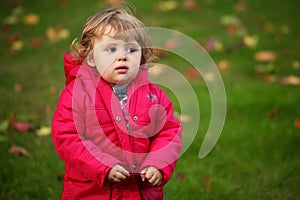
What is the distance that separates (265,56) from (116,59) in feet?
11.3

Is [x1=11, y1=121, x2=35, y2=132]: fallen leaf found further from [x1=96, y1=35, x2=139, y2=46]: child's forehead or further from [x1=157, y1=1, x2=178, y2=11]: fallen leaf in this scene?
[x1=157, y1=1, x2=178, y2=11]: fallen leaf

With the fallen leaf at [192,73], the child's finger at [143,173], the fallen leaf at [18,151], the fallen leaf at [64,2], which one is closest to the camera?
the child's finger at [143,173]

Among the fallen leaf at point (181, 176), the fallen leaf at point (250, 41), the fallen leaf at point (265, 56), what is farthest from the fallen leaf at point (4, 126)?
the fallen leaf at point (250, 41)

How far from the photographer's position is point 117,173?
211 cm

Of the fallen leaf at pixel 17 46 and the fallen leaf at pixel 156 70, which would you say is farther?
the fallen leaf at pixel 17 46

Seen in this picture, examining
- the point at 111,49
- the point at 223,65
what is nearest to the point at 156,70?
the point at 223,65

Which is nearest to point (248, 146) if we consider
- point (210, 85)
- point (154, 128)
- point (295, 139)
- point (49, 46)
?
point (295, 139)

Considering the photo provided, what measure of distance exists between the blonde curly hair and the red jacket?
0.14m

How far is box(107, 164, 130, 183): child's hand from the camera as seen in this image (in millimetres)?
2109

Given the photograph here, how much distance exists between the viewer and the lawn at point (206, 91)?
331cm

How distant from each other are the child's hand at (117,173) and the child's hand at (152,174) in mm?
116

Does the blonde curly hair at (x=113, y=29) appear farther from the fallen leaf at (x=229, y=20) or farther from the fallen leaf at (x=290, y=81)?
the fallen leaf at (x=229, y=20)

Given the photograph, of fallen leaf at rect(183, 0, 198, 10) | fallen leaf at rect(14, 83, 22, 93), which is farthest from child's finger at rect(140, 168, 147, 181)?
fallen leaf at rect(183, 0, 198, 10)

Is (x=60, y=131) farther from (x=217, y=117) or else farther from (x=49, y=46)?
(x=49, y=46)
